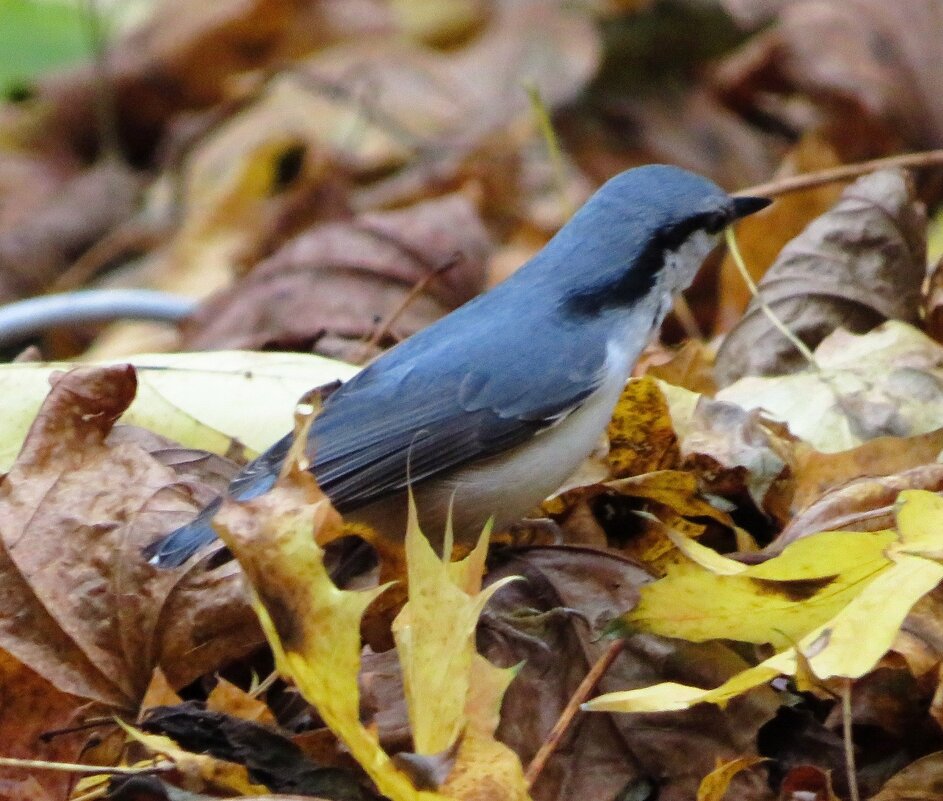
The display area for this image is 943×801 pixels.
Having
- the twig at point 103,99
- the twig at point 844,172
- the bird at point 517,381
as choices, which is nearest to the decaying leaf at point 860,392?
the bird at point 517,381

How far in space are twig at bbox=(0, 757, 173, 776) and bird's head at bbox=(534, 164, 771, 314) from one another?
3.92 feet

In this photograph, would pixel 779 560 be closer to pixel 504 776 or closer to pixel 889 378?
pixel 504 776

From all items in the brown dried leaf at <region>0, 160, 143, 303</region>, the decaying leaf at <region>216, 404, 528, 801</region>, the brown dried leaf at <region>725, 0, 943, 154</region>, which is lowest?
the brown dried leaf at <region>0, 160, 143, 303</region>

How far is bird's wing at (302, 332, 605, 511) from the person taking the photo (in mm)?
2432

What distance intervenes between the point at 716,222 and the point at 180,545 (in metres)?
1.19

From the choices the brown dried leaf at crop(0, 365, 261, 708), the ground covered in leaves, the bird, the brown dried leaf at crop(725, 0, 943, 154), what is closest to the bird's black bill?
the bird

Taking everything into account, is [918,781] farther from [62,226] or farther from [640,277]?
[62,226]

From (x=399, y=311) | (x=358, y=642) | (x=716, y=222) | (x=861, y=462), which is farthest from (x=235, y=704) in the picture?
(x=399, y=311)

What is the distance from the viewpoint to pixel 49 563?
2.07 metres

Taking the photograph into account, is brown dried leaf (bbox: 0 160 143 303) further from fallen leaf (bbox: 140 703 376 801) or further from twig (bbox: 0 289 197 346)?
fallen leaf (bbox: 140 703 376 801)

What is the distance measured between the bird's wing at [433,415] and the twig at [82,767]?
70 cm

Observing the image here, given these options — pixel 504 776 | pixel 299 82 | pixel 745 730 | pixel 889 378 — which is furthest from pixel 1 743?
pixel 299 82

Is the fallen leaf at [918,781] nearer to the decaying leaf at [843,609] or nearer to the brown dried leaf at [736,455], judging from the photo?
the decaying leaf at [843,609]

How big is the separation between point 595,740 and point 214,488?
0.87m
